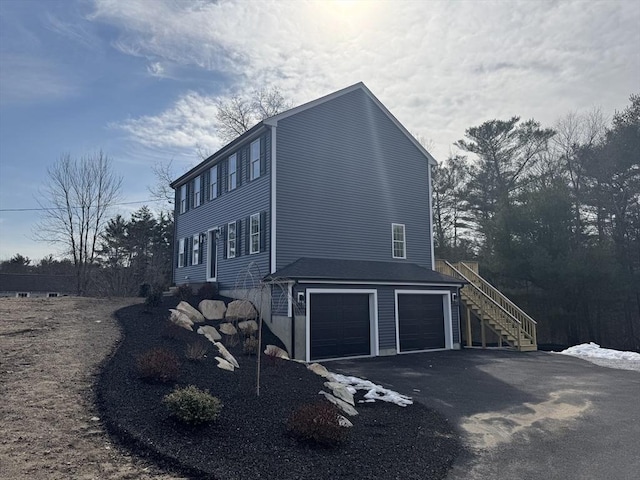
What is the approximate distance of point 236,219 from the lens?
17938 mm

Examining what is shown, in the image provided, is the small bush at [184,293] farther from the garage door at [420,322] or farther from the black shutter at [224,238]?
the garage door at [420,322]

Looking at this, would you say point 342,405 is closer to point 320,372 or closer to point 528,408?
point 320,372

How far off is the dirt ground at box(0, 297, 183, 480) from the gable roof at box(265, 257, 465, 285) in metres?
5.65

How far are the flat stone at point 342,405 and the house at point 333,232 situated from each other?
5.98 metres

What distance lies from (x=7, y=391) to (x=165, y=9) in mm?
8447

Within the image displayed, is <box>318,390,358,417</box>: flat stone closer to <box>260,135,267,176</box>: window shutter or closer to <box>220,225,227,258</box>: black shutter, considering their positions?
<box>260,135,267,176</box>: window shutter

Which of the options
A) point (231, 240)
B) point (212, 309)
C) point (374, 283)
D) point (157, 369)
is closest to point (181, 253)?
point (231, 240)

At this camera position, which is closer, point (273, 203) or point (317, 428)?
point (317, 428)

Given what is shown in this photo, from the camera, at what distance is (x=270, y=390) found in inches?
297

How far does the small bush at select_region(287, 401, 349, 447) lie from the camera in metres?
5.39

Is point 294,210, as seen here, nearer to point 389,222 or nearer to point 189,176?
point 389,222

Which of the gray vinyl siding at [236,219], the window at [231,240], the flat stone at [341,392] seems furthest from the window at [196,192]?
the flat stone at [341,392]

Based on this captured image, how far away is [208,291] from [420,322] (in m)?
8.30

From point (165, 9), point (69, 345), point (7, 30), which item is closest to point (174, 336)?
point (69, 345)
